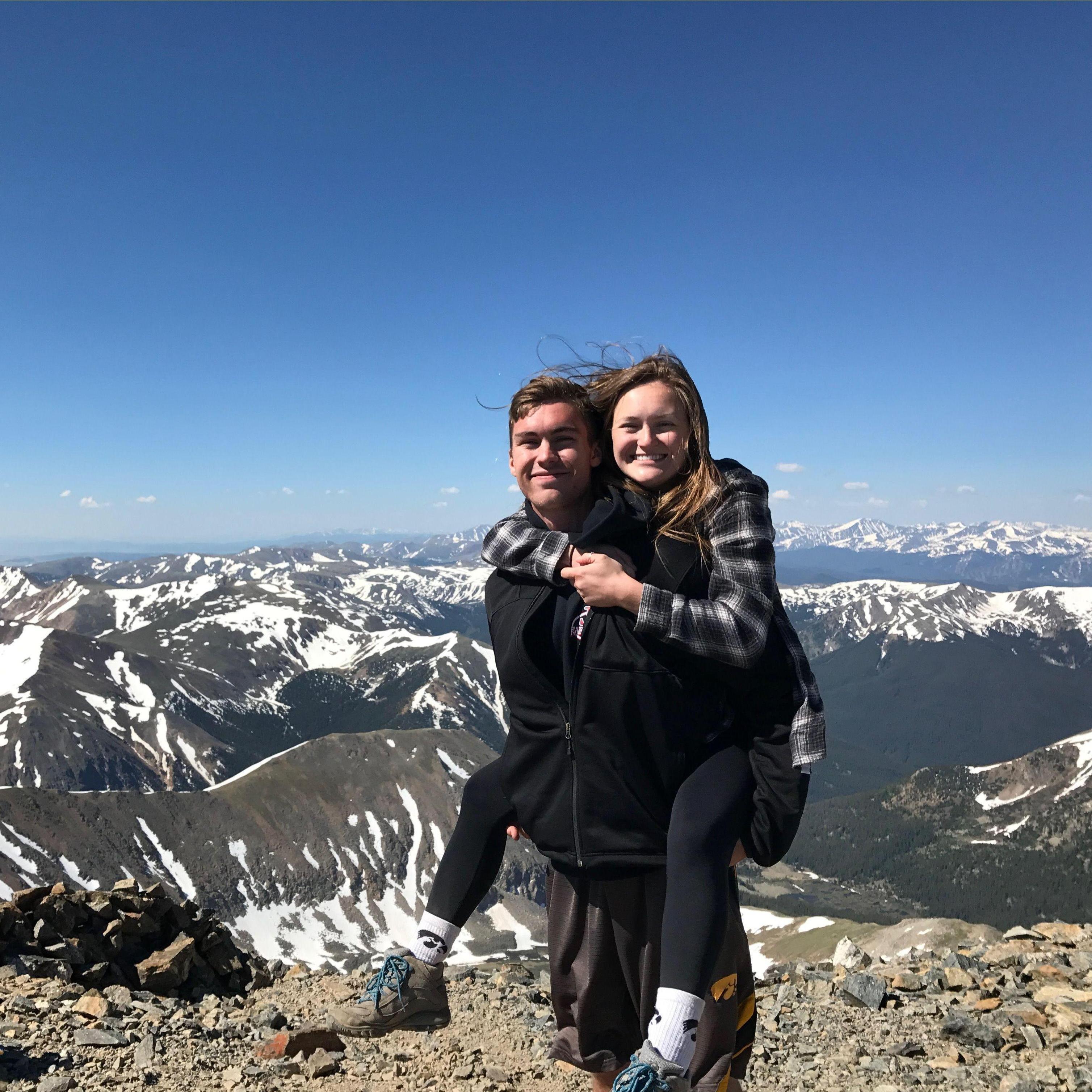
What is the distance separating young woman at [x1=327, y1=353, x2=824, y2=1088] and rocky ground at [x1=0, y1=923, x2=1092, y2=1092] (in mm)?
6522

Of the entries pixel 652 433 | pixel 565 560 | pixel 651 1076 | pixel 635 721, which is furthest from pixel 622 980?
pixel 652 433

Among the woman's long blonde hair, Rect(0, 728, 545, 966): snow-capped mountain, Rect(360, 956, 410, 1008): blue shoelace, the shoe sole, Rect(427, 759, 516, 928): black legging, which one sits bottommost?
Rect(0, 728, 545, 966): snow-capped mountain

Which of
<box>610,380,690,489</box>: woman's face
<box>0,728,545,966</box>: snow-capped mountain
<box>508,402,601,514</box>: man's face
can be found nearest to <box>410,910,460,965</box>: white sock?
<box>508,402,601,514</box>: man's face

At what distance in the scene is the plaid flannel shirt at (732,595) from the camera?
14.5 feet

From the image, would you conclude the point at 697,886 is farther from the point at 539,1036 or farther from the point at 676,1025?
the point at 539,1036

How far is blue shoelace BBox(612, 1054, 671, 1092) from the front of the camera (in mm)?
4062

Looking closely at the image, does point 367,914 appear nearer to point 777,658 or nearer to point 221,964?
point 221,964

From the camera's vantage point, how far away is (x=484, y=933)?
168 meters

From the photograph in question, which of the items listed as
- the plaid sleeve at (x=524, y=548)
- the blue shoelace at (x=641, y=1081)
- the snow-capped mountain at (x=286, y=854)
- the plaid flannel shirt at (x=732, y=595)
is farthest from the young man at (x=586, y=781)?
the snow-capped mountain at (x=286, y=854)

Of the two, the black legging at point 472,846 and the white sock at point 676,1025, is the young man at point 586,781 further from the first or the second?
the white sock at point 676,1025

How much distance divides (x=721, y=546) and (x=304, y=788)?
7956 inches

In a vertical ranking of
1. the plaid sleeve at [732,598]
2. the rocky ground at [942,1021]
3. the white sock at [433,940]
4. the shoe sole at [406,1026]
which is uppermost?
the plaid sleeve at [732,598]

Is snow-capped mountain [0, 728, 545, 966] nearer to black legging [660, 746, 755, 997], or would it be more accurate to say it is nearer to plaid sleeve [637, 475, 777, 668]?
black legging [660, 746, 755, 997]

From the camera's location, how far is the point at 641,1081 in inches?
161
